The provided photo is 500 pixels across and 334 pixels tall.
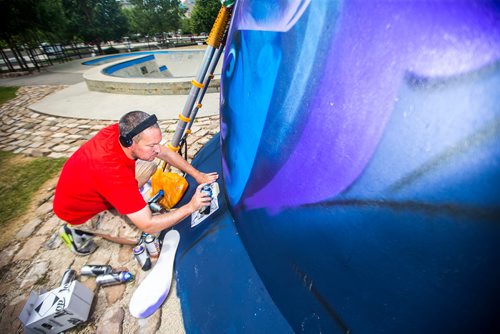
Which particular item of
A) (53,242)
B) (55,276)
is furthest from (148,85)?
(55,276)

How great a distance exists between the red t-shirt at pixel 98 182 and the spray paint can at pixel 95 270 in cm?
51

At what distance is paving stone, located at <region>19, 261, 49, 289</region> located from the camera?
8.57ft

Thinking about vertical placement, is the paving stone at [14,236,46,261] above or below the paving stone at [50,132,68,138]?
above

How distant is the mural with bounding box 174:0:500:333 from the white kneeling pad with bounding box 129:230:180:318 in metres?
1.25

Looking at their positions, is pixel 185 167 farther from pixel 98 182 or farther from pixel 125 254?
pixel 125 254

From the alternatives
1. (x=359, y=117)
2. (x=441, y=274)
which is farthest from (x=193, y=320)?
(x=359, y=117)

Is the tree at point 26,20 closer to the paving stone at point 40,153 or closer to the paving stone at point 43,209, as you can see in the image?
the paving stone at point 40,153

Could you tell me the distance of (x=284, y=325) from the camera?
49.9 inches

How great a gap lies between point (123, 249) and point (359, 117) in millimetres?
3111

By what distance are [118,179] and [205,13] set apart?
147ft

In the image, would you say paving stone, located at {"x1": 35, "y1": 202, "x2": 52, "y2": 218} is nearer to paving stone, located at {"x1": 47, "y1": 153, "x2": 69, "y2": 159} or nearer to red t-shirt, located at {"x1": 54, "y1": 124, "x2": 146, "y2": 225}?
red t-shirt, located at {"x1": 54, "y1": 124, "x2": 146, "y2": 225}

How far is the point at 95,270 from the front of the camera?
251cm

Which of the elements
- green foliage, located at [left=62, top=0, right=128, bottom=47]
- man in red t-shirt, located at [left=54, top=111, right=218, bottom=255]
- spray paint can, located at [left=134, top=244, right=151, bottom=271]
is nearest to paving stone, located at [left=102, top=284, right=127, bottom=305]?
spray paint can, located at [left=134, top=244, right=151, bottom=271]

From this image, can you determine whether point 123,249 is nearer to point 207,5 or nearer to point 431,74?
point 431,74
